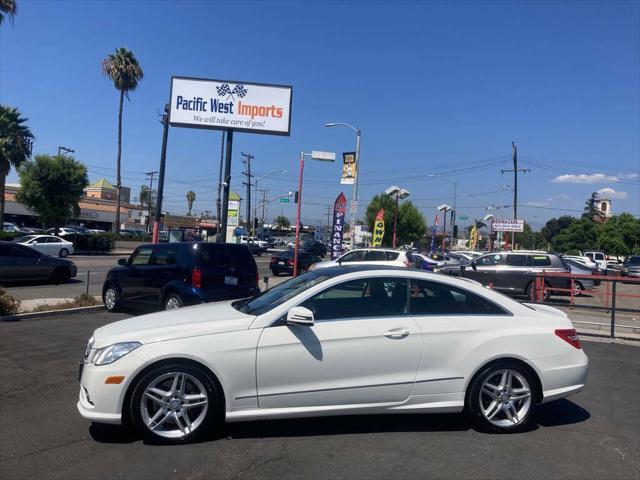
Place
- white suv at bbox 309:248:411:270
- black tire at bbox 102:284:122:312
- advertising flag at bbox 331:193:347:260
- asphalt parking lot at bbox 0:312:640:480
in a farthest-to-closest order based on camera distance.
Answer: advertising flag at bbox 331:193:347:260
white suv at bbox 309:248:411:270
black tire at bbox 102:284:122:312
asphalt parking lot at bbox 0:312:640:480

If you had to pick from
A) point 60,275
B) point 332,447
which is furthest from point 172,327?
point 60,275

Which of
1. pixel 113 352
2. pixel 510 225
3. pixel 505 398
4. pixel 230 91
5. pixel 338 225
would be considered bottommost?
pixel 505 398

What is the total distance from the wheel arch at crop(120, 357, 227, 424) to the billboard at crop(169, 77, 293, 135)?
2048 centimetres

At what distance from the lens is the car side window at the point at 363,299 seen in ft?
16.0

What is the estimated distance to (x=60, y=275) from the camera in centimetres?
1888

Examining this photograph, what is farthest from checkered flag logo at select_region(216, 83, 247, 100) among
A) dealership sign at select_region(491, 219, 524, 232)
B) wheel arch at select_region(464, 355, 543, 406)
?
dealership sign at select_region(491, 219, 524, 232)

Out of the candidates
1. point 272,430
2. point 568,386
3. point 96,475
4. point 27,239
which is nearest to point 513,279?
point 568,386

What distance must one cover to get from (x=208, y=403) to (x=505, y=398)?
2674 mm

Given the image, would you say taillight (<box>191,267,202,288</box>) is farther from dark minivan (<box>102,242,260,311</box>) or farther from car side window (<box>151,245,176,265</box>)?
car side window (<box>151,245,176,265</box>)

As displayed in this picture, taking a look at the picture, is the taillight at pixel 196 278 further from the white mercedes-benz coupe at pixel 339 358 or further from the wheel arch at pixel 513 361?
the wheel arch at pixel 513 361

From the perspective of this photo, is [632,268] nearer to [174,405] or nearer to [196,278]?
[196,278]

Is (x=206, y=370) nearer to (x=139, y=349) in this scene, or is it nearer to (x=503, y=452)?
(x=139, y=349)

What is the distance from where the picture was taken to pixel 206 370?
4535 millimetres

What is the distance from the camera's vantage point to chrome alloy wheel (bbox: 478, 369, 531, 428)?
496 cm
